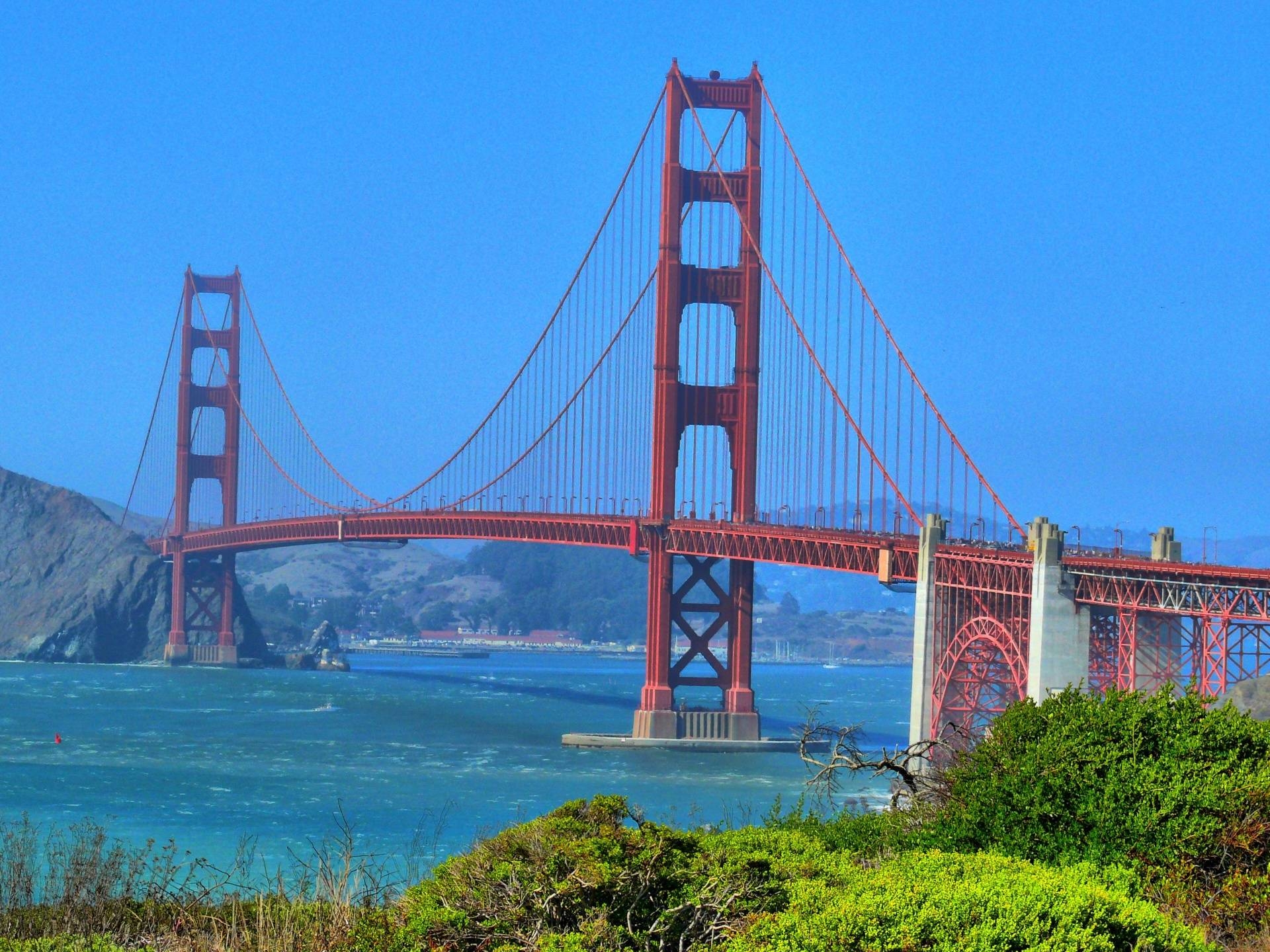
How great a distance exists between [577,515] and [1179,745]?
43999mm

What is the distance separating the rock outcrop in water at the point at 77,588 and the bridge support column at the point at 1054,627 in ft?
239

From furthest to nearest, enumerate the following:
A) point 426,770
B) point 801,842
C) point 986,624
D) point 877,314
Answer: point 877,314 < point 426,770 < point 986,624 < point 801,842

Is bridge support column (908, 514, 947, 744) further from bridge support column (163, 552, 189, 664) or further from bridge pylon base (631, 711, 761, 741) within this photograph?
bridge support column (163, 552, 189, 664)

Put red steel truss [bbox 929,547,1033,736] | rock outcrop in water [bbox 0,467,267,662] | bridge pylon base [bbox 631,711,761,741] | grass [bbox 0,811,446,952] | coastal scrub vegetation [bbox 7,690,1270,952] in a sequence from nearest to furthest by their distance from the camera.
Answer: coastal scrub vegetation [bbox 7,690,1270,952]
grass [bbox 0,811,446,952]
red steel truss [bbox 929,547,1033,736]
bridge pylon base [bbox 631,711,761,741]
rock outcrop in water [bbox 0,467,267,662]

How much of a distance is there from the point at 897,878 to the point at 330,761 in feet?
120

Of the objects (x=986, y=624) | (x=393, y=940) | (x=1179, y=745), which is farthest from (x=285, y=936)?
(x=986, y=624)

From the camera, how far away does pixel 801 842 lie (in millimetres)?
14172

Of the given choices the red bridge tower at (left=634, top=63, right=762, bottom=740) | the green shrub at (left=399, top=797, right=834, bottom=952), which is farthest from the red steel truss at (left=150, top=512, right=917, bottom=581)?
the green shrub at (left=399, top=797, right=834, bottom=952)

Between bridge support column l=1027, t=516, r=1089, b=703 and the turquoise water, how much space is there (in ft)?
19.9

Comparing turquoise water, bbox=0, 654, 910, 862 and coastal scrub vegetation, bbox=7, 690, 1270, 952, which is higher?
coastal scrub vegetation, bbox=7, 690, 1270, 952

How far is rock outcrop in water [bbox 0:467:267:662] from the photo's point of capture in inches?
3930

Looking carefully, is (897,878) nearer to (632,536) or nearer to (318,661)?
(632,536)

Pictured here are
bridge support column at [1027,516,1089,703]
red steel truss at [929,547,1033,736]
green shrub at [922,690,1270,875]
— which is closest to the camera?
green shrub at [922,690,1270,875]

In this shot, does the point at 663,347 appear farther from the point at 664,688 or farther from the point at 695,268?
the point at 664,688
